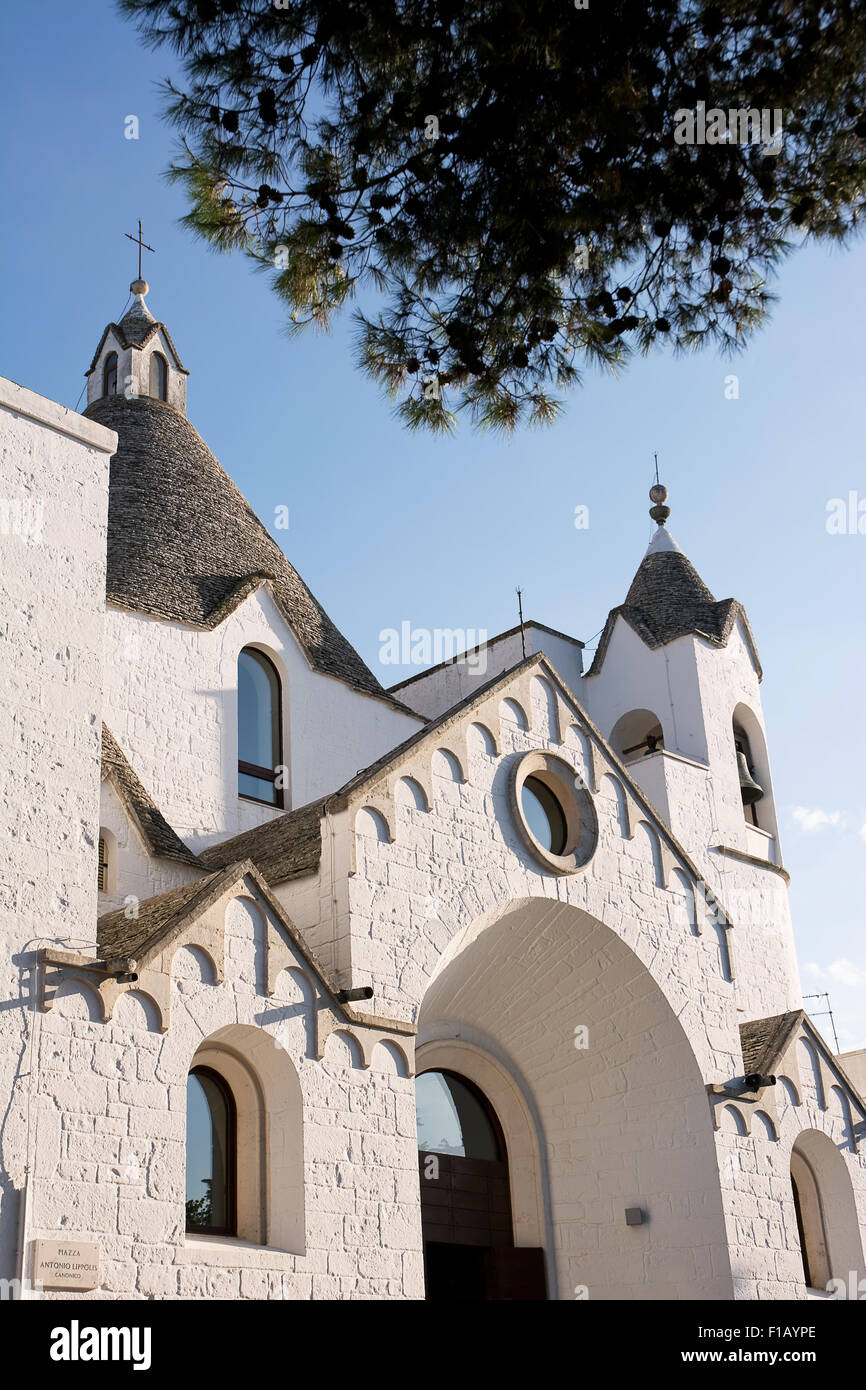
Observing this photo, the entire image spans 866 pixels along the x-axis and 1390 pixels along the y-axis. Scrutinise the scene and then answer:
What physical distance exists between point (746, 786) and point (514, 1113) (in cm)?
866

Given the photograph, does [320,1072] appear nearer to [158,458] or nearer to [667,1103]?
[667,1103]

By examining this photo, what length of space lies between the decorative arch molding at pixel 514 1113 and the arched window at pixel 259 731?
424 cm

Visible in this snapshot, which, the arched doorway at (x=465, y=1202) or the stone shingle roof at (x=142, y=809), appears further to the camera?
the stone shingle roof at (x=142, y=809)

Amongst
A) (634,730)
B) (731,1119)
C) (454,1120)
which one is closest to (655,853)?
(731,1119)

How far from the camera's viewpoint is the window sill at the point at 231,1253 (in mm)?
10188

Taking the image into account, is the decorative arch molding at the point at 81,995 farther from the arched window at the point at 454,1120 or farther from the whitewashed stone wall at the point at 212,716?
the whitewashed stone wall at the point at 212,716

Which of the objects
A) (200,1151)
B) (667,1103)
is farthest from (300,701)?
(200,1151)

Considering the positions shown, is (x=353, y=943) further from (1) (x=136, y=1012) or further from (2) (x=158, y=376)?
(2) (x=158, y=376)

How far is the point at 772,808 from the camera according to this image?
76.8 ft

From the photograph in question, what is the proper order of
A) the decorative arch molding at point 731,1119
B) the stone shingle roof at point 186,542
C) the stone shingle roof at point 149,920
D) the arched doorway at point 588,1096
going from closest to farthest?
the stone shingle roof at point 149,920
the arched doorway at point 588,1096
the decorative arch molding at point 731,1119
the stone shingle roof at point 186,542

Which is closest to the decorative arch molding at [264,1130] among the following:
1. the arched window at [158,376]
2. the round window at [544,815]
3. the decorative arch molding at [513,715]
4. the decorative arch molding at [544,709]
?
the round window at [544,815]

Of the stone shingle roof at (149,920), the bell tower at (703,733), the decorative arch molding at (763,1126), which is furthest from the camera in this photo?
the bell tower at (703,733)

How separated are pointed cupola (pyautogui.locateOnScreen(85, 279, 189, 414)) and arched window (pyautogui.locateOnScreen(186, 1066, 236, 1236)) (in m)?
14.5

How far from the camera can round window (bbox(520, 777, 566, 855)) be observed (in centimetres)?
1488
